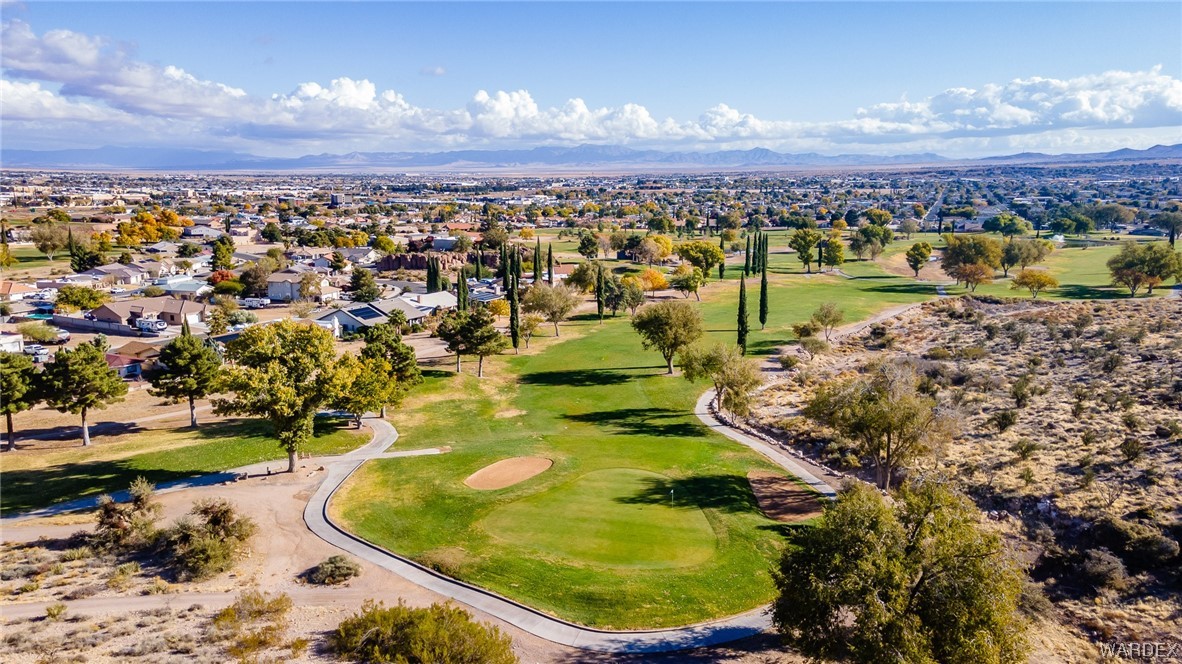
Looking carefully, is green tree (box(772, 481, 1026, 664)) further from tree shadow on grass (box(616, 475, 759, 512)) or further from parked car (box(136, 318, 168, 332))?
parked car (box(136, 318, 168, 332))

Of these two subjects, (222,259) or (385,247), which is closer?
(222,259)

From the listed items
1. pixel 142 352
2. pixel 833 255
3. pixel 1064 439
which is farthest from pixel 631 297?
pixel 1064 439

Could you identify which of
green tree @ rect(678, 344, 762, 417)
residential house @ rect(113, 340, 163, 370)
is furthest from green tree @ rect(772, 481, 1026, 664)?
residential house @ rect(113, 340, 163, 370)

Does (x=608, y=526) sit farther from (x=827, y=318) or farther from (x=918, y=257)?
(x=918, y=257)

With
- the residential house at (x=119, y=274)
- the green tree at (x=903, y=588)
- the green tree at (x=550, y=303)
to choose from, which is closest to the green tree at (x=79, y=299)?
the residential house at (x=119, y=274)

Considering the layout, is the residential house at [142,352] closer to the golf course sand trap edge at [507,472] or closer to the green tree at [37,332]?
the green tree at [37,332]

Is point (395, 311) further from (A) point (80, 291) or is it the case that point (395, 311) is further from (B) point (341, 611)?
(B) point (341, 611)

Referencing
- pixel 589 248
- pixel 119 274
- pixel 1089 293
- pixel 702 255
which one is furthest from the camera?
pixel 589 248
